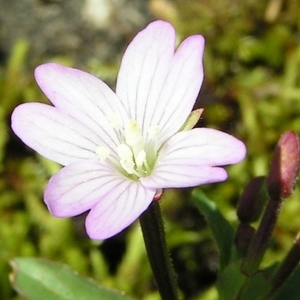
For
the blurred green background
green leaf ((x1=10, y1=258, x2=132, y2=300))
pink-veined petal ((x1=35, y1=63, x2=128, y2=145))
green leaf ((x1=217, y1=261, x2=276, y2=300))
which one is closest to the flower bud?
green leaf ((x1=217, y1=261, x2=276, y2=300))

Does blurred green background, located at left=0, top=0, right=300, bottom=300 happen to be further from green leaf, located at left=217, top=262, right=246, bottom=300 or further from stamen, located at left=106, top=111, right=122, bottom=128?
stamen, located at left=106, top=111, right=122, bottom=128

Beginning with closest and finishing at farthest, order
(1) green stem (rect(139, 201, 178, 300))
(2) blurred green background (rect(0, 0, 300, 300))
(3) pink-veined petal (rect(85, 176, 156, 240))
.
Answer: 1. (3) pink-veined petal (rect(85, 176, 156, 240))
2. (1) green stem (rect(139, 201, 178, 300))
3. (2) blurred green background (rect(0, 0, 300, 300))

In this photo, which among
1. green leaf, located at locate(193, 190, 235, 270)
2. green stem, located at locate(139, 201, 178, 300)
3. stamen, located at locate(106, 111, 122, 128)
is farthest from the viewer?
green leaf, located at locate(193, 190, 235, 270)

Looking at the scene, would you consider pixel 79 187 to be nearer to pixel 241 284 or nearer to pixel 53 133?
pixel 53 133

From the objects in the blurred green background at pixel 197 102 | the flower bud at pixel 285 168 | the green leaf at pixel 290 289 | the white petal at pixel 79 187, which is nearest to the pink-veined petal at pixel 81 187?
the white petal at pixel 79 187

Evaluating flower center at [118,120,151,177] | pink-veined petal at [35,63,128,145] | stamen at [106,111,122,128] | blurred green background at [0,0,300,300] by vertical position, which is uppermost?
pink-veined petal at [35,63,128,145]

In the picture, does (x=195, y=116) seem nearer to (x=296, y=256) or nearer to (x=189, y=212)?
(x=296, y=256)

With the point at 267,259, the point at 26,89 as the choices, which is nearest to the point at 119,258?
the point at 267,259

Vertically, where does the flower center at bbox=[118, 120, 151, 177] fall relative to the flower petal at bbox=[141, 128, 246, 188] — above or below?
below

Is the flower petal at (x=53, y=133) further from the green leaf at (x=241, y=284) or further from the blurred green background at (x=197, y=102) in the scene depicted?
the blurred green background at (x=197, y=102)
